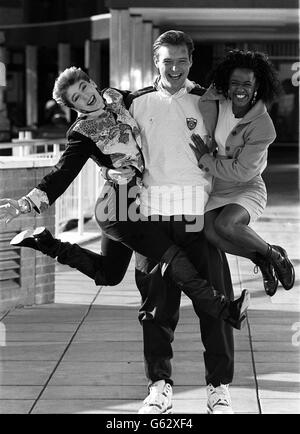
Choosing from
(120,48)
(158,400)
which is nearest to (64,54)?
(120,48)

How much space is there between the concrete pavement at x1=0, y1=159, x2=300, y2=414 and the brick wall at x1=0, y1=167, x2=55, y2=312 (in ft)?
0.51

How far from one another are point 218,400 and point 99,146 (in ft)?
4.70

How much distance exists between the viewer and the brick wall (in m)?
7.55

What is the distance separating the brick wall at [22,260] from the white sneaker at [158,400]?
288 centimetres

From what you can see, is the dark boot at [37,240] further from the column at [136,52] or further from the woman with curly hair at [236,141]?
the column at [136,52]

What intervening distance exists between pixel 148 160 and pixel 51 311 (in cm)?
310

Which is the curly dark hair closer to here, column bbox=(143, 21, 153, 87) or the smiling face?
the smiling face

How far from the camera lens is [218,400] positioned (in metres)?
4.91

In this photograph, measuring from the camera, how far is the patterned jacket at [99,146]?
4.78 metres

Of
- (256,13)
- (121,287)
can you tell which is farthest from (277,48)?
(121,287)

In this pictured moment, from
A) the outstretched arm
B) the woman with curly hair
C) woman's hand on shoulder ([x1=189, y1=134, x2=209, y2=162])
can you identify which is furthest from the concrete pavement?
woman's hand on shoulder ([x1=189, y1=134, x2=209, y2=162])

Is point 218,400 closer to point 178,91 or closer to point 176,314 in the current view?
point 176,314

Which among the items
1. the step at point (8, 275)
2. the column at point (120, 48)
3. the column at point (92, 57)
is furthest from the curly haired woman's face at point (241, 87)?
the column at point (92, 57)
